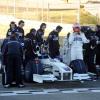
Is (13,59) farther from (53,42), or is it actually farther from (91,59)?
(53,42)

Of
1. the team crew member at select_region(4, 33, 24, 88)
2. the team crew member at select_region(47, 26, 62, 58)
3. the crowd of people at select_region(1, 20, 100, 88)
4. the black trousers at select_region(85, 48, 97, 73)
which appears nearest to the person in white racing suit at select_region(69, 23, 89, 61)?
the crowd of people at select_region(1, 20, 100, 88)

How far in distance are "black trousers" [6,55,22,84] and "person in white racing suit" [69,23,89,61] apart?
6.51 feet

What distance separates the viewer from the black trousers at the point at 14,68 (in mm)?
15578

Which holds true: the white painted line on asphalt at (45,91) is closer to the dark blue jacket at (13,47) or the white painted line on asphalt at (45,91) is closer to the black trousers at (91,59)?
the dark blue jacket at (13,47)

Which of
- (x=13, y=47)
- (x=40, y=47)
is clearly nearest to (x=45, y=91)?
(x=13, y=47)

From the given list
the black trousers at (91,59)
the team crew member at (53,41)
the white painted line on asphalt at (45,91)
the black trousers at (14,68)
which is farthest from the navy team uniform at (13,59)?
the team crew member at (53,41)

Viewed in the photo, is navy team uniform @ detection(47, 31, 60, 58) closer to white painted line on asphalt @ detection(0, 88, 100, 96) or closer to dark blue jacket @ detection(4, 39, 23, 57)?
dark blue jacket @ detection(4, 39, 23, 57)

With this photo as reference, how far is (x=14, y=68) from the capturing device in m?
15.7

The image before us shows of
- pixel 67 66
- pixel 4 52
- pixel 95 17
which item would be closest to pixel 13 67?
pixel 4 52

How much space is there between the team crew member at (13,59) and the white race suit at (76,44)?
1.90 meters

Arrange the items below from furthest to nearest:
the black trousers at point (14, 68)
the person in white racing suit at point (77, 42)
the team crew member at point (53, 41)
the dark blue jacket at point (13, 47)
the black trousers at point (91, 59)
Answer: the team crew member at point (53, 41)
the black trousers at point (91, 59)
the person in white racing suit at point (77, 42)
the black trousers at point (14, 68)
the dark blue jacket at point (13, 47)

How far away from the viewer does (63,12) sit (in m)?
61.1

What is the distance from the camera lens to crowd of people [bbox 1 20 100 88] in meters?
15.6

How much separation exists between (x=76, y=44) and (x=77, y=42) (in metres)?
0.08
